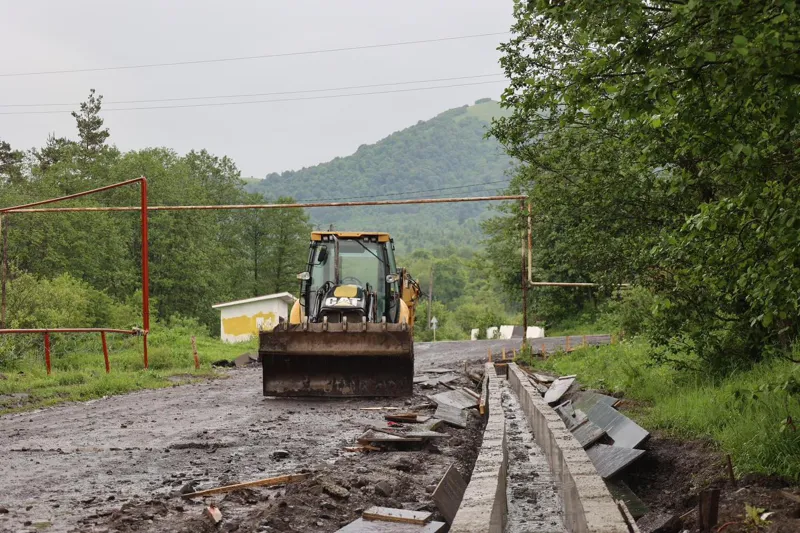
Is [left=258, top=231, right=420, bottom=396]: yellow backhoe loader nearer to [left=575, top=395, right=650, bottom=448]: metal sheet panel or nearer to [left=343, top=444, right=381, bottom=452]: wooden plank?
[left=575, top=395, right=650, bottom=448]: metal sheet panel

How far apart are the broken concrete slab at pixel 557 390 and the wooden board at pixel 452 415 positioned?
226cm

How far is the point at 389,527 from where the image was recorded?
17.0 feet

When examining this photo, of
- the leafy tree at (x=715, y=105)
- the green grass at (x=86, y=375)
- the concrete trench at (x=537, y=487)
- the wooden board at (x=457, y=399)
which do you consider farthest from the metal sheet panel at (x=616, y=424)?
the green grass at (x=86, y=375)

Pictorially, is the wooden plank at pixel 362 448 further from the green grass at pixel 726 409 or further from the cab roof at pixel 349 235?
the cab roof at pixel 349 235

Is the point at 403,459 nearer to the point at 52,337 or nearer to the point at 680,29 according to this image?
the point at 680,29

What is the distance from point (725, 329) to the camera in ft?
34.7

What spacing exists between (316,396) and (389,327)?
70.4 inches

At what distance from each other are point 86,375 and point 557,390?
30.8 ft

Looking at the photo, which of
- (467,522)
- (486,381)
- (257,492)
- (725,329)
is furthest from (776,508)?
(486,381)

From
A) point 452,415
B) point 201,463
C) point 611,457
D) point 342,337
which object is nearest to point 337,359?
point 342,337

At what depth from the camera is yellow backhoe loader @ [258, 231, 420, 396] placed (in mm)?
13820

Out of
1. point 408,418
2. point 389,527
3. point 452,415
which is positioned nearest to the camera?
point 389,527

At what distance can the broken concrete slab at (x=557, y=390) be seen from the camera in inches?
538

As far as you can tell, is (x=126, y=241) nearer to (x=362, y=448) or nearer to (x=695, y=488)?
(x=362, y=448)
